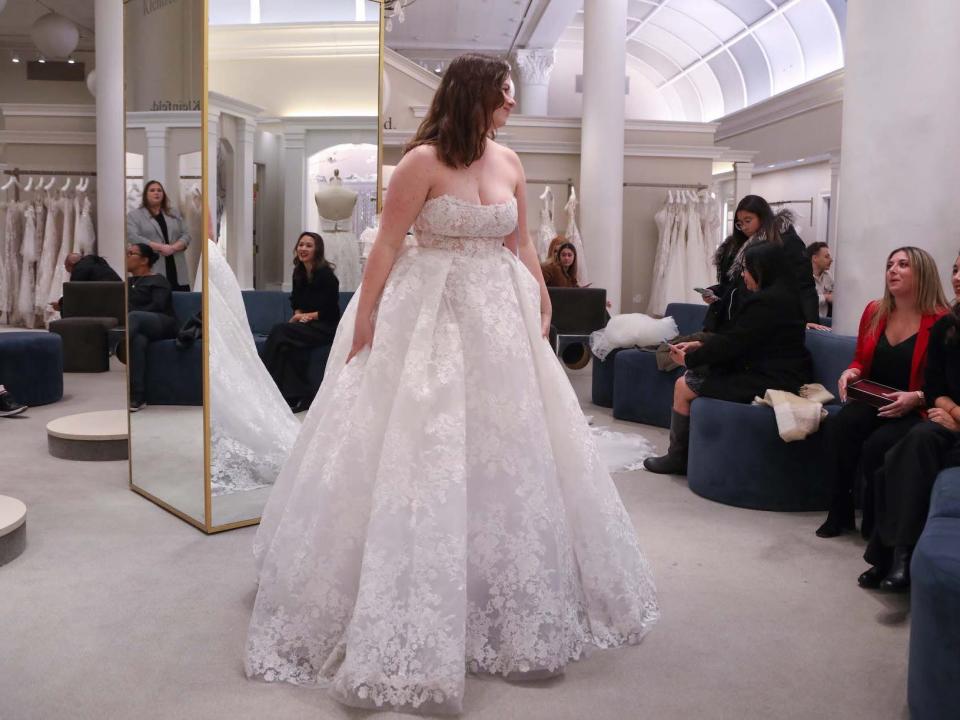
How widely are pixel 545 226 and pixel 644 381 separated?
4616 mm

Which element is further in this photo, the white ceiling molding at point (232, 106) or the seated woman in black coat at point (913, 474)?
the white ceiling molding at point (232, 106)

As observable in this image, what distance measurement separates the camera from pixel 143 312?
4.26 metres

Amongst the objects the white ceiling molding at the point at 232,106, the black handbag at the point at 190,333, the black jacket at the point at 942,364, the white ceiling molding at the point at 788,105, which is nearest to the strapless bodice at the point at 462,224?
the white ceiling molding at the point at 232,106

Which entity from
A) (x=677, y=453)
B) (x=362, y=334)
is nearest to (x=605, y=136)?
(x=677, y=453)

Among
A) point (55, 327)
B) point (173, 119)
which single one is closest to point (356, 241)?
point (173, 119)

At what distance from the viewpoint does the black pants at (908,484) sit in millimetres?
3318

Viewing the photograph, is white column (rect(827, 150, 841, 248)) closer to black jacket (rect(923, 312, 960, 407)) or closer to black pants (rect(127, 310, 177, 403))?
black jacket (rect(923, 312, 960, 407))

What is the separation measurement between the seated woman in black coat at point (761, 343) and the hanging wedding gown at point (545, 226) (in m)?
6.01

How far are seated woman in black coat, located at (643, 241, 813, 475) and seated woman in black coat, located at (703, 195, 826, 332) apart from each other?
10cm

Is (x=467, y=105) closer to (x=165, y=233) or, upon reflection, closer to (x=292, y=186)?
(x=292, y=186)

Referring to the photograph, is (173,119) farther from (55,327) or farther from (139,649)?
(55,327)

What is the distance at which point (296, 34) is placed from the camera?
396cm

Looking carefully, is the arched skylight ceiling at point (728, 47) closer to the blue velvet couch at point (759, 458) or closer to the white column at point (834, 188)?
the white column at point (834, 188)

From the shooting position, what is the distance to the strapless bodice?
2820mm
